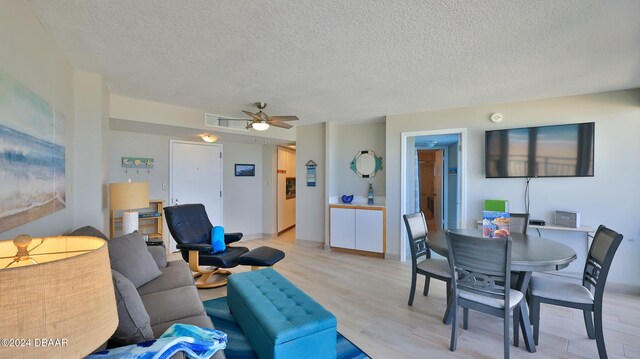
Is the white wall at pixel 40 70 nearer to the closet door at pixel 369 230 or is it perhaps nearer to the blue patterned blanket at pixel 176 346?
the blue patterned blanket at pixel 176 346

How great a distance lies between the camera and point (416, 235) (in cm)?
308

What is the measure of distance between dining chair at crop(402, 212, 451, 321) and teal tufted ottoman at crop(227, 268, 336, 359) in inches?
51.6

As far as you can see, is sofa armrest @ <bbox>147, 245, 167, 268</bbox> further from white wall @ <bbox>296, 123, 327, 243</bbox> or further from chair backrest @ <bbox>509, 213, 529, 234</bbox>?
chair backrest @ <bbox>509, 213, 529, 234</bbox>

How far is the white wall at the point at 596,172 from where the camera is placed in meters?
3.20

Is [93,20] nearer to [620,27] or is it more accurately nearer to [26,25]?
[26,25]

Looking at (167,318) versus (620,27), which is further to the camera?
(620,27)

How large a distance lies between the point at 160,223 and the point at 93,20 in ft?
11.0

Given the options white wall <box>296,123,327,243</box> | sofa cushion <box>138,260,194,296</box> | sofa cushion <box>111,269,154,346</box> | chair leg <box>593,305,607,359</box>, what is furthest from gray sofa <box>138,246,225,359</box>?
white wall <box>296,123,327,243</box>

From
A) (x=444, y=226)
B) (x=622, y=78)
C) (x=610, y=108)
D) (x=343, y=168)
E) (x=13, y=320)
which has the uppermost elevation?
(x=622, y=78)

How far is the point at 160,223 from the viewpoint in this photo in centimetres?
452

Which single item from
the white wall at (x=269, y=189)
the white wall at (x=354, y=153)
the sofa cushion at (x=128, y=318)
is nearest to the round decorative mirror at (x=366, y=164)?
the white wall at (x=354, y=153)

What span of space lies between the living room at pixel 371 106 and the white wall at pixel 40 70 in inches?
0.5

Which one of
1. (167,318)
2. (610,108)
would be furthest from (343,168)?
(167,318)

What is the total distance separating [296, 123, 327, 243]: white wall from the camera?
531 cm
